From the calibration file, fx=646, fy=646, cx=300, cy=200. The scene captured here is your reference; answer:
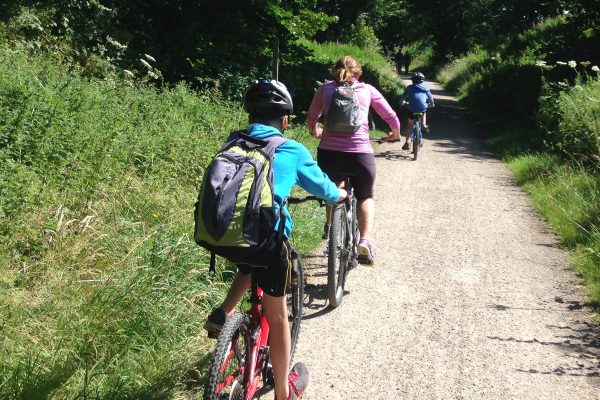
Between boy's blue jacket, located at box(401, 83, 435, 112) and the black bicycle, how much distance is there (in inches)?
333

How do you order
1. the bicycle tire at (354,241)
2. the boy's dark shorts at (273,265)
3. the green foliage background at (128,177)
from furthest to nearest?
the bicycle tire at (354,241)
the green foliage background at (128,177)
the boy's dark shorts at (273,265)

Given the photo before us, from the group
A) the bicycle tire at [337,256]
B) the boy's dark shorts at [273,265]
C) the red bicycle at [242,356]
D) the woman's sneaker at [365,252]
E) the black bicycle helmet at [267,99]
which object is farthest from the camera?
the woman's sneaker at [365,252]

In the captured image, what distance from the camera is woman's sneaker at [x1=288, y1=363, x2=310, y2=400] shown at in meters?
3.62

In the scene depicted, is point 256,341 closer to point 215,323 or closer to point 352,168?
point 215,323

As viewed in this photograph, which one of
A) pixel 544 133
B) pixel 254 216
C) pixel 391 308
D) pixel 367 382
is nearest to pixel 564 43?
pixel 544 133

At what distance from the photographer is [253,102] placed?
10.8 feet

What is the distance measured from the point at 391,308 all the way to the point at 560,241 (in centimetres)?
321

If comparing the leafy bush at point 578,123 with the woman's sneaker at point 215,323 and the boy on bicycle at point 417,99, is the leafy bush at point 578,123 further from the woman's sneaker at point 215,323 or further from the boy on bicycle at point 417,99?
the woman's sneaker at point 215,323

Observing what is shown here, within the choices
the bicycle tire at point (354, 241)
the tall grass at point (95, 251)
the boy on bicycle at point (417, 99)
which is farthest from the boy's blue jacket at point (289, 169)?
the boy on bicycle at point (417, 99)

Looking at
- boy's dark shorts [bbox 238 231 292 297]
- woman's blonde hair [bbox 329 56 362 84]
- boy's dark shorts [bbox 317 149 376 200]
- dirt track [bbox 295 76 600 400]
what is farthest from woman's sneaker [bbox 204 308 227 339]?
woman's blonde hair [bbox 329 56 362 84]

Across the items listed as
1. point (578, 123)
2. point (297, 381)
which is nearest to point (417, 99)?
point (578, 123)

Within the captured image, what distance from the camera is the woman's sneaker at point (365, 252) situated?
5.55 meters

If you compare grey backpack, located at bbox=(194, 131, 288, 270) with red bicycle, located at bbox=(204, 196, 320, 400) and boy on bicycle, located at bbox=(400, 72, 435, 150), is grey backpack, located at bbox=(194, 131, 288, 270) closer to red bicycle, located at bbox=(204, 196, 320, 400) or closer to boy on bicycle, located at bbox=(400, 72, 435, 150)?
red bicycle, located at bbox=(204, 196, 320, 400)

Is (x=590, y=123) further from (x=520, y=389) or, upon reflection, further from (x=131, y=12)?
(x=131, y=12)
